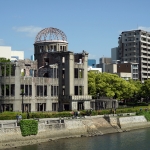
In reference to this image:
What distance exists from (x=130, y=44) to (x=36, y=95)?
4198 inches

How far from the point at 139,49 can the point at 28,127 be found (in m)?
128

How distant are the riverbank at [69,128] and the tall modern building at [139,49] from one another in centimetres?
9727

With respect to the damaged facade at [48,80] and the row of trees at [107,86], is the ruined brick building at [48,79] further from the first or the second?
the row of trees at [107,86]

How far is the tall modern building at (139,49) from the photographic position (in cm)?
17875

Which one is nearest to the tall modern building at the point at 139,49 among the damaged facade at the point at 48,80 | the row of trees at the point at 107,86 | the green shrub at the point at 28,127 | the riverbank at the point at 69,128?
the row of trees at the point at 107,86

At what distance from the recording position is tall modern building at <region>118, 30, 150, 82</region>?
17875 centimetres

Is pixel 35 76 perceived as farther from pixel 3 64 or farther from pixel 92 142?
pixel 92 142

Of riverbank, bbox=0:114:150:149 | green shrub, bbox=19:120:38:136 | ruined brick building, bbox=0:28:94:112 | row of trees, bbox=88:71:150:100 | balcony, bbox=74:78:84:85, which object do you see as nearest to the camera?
riverbank, bbox=0:114:150:149

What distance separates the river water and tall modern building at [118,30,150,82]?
4394 inches

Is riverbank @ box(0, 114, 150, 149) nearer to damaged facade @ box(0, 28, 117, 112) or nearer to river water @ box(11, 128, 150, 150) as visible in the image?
river water @ box(11, 128, 150, 150)

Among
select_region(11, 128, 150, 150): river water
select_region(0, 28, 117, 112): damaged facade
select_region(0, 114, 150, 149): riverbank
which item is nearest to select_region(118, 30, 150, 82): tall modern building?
select_region(0, 28, 117, 112): damaged facade

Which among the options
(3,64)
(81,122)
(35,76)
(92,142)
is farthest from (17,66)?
(92,142)

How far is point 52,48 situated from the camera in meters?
95.1

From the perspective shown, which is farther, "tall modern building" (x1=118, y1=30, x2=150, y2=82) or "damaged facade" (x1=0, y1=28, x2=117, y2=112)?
"tall modern building" (x1=118, y1=30, x2=150, y2=82)
